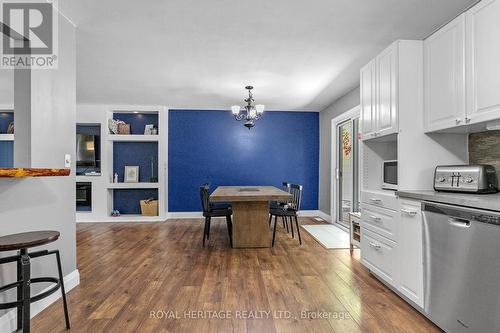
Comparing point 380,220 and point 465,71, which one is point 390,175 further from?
point 465,71

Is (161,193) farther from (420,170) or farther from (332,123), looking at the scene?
(420,170)

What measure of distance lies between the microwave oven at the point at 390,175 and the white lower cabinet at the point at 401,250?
→ 0.26m

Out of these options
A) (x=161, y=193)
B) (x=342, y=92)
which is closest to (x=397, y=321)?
(x=342, y=92)

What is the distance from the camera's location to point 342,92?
4.75 m

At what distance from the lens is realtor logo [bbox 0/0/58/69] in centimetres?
190

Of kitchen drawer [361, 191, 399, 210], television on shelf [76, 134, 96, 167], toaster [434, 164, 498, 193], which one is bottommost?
kitchen drawer [361, 191, 399, 210]

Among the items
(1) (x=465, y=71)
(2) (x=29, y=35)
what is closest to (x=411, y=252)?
(1) (x=465, y=71)

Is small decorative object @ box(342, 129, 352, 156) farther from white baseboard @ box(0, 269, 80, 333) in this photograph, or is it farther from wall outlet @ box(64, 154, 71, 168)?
white baseboard @ box(0, 269, 80, 333)

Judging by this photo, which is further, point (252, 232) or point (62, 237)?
point (252, 232)

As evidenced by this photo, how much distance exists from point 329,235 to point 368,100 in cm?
244

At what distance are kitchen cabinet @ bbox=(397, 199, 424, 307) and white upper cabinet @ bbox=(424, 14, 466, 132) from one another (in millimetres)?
717

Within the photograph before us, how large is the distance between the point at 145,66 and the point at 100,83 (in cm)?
123

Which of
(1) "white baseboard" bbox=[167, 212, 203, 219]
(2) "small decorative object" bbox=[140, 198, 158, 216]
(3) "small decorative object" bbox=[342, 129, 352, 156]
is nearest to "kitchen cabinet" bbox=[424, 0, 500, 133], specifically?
(3) "small decorative object" bbox=[342, 129, 352, 156]

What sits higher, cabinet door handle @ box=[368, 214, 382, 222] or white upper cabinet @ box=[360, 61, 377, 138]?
white upper cabinet @ box=[360, 61, 377, 138]
